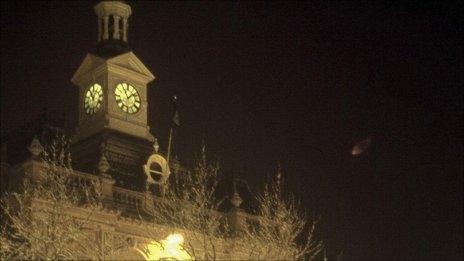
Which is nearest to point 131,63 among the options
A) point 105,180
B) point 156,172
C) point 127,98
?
point 127,98

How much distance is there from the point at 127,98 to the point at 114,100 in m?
1.14

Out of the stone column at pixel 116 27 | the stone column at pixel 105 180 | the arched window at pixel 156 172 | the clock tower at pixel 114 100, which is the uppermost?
the stone column at pixel 116 27

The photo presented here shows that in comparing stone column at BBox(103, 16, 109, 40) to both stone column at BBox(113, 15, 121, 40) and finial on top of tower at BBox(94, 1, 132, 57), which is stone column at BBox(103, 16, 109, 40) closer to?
finial on top of tower at BBox(94, 1, 132, 57)

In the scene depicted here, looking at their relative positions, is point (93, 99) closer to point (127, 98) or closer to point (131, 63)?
point (127, 98)

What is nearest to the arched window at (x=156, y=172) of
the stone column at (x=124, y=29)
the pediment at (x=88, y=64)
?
the pediment at (x=88, y=64)

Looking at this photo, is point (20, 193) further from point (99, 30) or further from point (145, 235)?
point (99, 30)

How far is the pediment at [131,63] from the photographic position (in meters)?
54.4

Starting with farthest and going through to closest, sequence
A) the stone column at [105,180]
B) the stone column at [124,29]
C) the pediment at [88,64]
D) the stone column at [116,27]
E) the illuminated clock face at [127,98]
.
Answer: the stone column at [124,29], the stone column at [116,27], the pediment at [88,64], the illuminated clock face at [127,98], the stone column at [105,180]

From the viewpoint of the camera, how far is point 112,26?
56750mm

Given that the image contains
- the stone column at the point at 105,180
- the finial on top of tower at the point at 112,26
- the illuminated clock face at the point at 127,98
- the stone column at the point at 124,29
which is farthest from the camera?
the stone column at the point at 124,29

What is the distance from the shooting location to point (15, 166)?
4391 centimetres

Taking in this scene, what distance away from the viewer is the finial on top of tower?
2192 inches

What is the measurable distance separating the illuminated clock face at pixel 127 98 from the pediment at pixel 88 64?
180 centimetres

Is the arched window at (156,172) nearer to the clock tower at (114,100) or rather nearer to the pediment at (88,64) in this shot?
the clock tower at (114,100)
